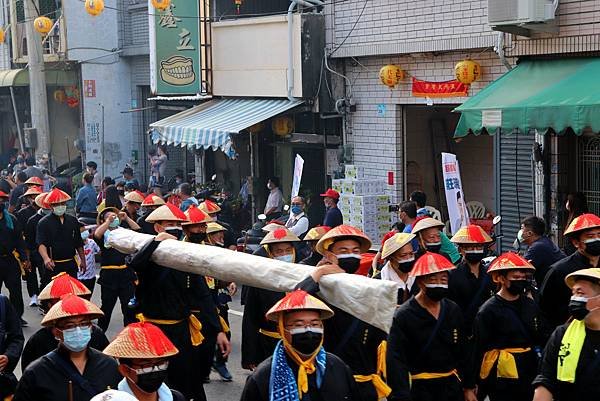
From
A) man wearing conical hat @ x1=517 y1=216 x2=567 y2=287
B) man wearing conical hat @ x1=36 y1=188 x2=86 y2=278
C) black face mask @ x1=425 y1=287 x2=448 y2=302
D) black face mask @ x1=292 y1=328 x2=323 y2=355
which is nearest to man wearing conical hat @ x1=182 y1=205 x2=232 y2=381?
black face mask @ x1=425 y1=287 x2=448 y2=302

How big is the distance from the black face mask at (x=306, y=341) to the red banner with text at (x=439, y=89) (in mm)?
10818

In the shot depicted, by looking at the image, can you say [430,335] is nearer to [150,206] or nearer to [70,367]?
[70,367]

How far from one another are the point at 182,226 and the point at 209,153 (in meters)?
14.2

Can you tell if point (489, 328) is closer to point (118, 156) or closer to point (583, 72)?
point (583, 72)

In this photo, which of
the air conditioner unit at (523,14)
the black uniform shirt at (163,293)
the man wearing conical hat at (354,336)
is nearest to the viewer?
the man wearing conical hat at (354,336)

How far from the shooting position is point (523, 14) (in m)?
13.4

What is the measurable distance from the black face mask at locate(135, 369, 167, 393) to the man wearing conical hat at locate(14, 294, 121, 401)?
106 cm

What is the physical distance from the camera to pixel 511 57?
15.0 metres

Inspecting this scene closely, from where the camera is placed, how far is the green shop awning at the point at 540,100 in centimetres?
1248

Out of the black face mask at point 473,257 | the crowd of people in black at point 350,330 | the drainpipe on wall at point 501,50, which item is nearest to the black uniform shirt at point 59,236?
the crowd of people in black at point 350,330

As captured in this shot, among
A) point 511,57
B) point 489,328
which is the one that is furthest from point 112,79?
point 489,328

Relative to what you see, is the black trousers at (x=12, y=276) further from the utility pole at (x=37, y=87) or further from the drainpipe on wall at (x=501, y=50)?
the utility pole at (x=37, y=87)

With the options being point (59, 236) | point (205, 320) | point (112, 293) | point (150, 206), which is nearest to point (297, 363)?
point (205, 320)

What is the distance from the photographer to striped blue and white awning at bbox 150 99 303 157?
1945 centimetres
